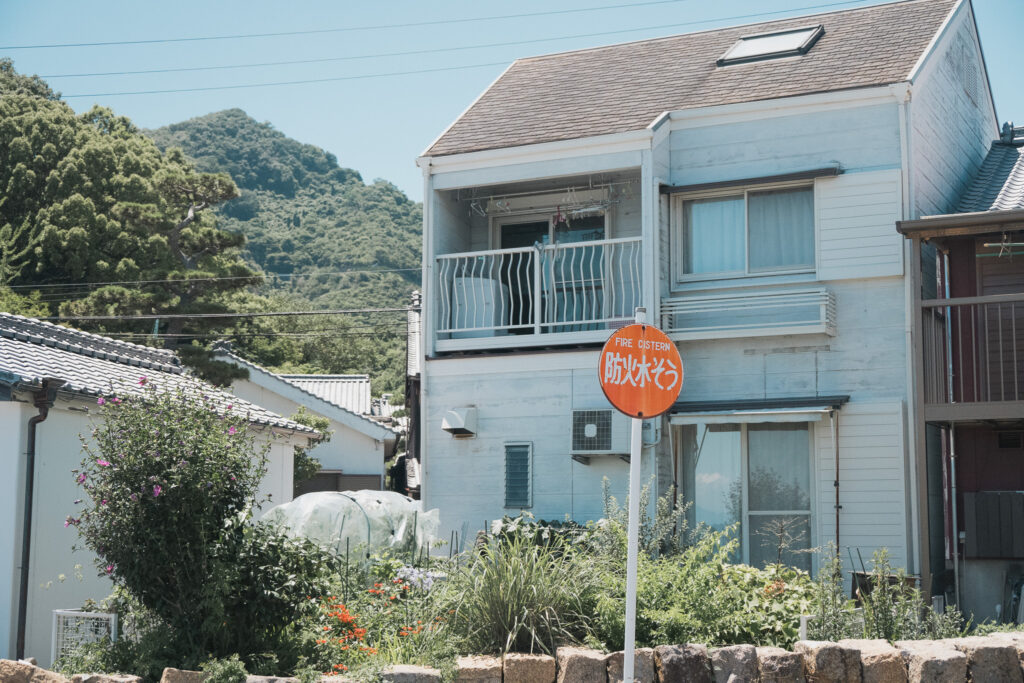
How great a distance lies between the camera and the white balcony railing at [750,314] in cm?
1327

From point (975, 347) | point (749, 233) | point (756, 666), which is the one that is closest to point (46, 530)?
point (756, 666)

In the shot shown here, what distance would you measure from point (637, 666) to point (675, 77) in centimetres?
1059

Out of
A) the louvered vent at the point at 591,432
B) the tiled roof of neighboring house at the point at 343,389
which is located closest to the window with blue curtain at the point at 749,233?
the louvered vent at the point at 591,432

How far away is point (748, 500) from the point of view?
1348 cm

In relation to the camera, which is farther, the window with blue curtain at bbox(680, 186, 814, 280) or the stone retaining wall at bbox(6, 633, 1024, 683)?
the window with blue curtain at bbox(680, 186, 814, 280)

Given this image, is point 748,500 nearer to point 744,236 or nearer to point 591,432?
point 591,432

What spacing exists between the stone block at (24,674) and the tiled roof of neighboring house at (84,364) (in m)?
2.54

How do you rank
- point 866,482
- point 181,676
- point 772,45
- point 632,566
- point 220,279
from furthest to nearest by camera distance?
point 220,279 → point 772,45 → point 866,482 → point 181,676 → point 632,566

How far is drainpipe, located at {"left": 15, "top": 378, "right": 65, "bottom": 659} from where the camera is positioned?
11.4 metres

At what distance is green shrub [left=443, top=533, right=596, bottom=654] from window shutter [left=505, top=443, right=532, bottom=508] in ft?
18.0

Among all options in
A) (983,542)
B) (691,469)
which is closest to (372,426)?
(691,469)

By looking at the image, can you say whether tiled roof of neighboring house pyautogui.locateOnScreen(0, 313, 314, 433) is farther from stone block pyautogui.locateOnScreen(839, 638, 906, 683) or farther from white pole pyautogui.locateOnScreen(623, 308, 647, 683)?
stone block pyautogui.locateOnScreen(839, 638, 906, 683)

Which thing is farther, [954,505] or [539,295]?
[539,295]

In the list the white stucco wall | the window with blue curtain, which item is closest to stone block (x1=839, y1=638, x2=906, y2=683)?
the white stucco wall
